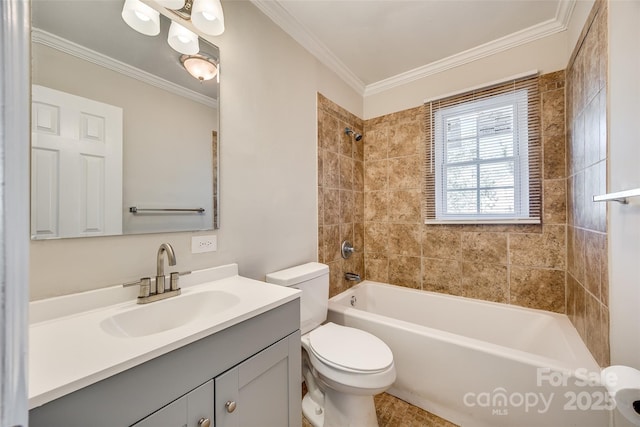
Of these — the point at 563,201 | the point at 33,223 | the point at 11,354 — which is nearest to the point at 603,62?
the point at 563,201

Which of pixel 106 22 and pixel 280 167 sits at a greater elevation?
pixel 106 22

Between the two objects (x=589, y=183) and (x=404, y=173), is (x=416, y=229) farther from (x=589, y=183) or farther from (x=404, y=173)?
(x=589, y=183)

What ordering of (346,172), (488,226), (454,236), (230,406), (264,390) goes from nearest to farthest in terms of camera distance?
1. (230,406)
2. (264,390)
3. (488,226)
4. (454,236)
5. (346,172)

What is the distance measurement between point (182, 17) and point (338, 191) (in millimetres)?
1522

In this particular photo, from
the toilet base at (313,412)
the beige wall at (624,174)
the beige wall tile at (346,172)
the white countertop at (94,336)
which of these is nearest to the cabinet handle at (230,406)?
the white countertop at (94,336)

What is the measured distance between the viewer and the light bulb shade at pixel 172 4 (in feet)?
3.61

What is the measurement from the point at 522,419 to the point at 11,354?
189 centimetres

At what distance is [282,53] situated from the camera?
Result: 1.71m

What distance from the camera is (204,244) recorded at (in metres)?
1.26

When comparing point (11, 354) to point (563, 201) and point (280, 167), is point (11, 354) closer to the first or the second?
point (280, 167)

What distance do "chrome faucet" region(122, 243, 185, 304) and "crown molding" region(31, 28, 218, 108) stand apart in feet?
2.37

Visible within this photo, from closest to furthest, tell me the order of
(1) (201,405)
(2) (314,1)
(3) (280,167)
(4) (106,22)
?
(1) (201,405), (4) (106,22), (2) (314,1), (3) (280,167)

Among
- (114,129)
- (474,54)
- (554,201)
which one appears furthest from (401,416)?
(474,54)

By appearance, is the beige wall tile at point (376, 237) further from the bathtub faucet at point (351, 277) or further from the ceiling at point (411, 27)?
the ceiling at point (411, 27)
